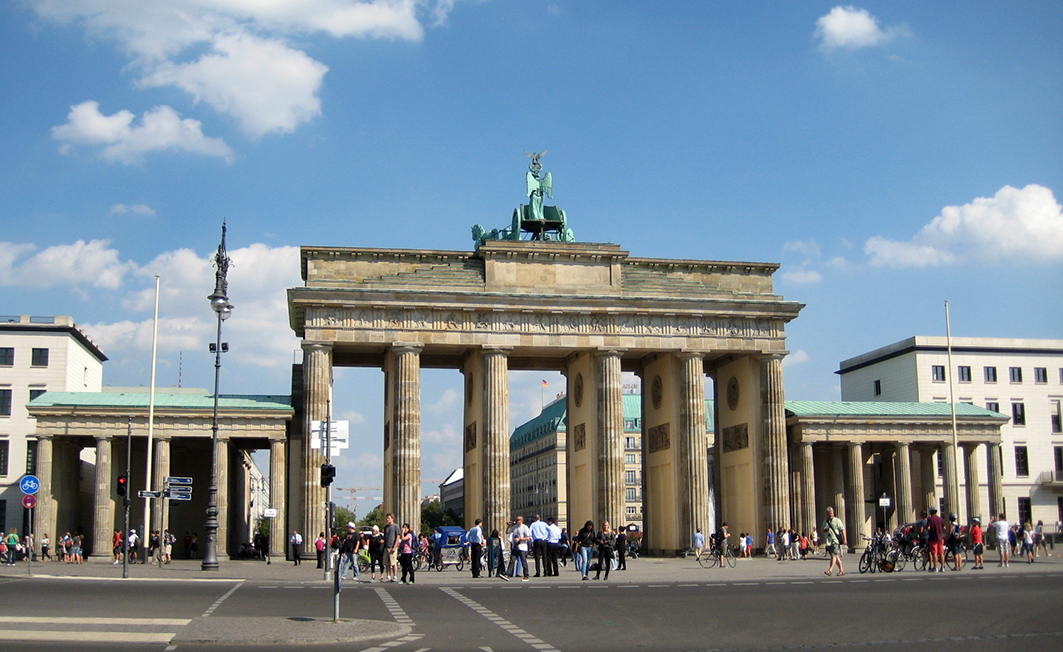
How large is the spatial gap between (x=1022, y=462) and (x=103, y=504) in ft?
217

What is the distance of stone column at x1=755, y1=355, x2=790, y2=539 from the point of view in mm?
55125

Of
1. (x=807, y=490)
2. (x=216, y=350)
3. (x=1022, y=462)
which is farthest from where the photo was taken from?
(x=1022, y=462)

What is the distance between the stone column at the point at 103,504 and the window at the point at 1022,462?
65.1 meters

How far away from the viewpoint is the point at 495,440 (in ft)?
175

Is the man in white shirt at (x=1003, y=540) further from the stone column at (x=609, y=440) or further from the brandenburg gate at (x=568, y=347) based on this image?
the stone column at (x=609, y=440)

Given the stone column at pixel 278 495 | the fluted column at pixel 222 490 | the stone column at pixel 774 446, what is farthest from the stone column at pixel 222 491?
the stone column at pixel 774 446

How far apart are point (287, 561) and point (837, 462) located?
3343 centimetres

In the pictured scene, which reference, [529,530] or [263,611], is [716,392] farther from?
[263,611]

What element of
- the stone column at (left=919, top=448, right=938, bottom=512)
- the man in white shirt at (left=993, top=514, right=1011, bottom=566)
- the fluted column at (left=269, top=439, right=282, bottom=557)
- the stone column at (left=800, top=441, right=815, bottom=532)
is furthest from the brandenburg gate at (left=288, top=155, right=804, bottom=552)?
the man in white shirt at (left=993, top=514, right=1011, bottom=566)

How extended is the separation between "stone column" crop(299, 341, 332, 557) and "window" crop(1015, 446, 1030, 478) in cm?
5598

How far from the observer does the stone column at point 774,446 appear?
181ft

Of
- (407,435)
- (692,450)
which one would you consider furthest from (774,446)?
(407,435)

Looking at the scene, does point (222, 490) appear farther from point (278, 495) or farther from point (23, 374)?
point (23, 374)

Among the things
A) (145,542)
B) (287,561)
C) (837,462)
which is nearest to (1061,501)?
(837,462)
